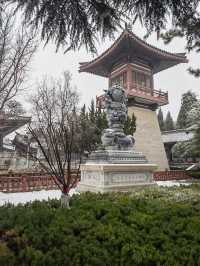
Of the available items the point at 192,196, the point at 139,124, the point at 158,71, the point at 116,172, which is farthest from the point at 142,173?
the point at 158,71

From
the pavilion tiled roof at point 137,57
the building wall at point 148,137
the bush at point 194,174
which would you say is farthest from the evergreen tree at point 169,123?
the bush at point 194,174

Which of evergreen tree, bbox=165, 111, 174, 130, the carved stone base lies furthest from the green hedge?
evergreen tree, bbox=165, 111, 174, 130

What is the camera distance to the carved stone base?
30.2 feet

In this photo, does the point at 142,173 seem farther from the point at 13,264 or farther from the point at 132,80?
the point at 132,80

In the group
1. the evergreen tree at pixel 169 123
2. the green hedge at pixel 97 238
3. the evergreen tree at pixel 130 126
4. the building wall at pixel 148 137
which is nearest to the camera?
the green hedge at pixel 97 238

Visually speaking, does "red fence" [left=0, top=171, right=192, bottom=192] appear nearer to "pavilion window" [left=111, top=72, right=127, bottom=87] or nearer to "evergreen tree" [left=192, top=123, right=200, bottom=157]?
"evergreen tree" [left=192, top=123, right=200, bottom=157]

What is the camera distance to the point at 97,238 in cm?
306

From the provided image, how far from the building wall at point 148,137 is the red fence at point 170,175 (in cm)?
406

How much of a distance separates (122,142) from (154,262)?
808 cm

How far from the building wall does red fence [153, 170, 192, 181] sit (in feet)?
13.3

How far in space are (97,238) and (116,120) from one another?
8.03 metres

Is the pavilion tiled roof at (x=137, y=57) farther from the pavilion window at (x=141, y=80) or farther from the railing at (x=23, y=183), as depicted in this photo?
the railing at (x=23, y=183)

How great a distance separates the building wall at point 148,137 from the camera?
23.1 metres

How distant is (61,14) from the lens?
310cm
